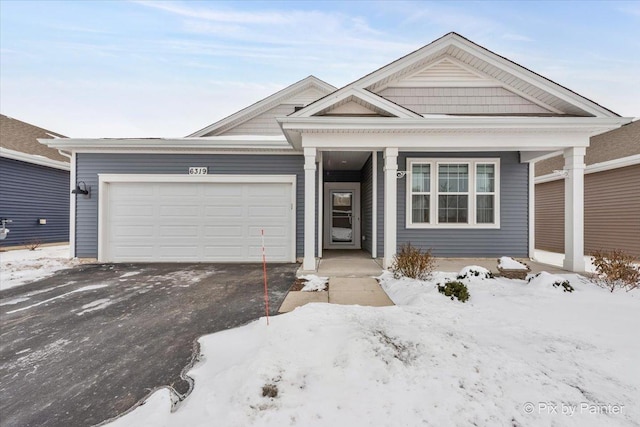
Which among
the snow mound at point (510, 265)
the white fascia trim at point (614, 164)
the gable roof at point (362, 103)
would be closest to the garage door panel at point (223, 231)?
the gable roof at point (362, 103)

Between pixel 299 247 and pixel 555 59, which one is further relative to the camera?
pixel 555 59

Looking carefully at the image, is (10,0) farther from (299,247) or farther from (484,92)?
(484,92)

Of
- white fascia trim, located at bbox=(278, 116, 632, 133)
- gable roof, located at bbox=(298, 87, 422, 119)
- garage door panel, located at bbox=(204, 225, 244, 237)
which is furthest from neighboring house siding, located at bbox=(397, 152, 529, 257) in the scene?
garage door panel, located at bbox=(204, 225, 244, 237)

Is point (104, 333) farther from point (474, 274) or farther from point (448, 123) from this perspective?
point (448, 123)

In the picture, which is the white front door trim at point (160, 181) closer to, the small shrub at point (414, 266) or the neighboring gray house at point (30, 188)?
the small shrub at point (414, 266)

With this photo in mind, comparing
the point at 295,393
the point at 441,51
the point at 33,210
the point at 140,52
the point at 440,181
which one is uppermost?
the point at 140,52

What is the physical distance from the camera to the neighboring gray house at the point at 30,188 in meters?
9.54

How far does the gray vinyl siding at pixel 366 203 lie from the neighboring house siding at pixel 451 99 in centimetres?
196

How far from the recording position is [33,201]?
1033cm

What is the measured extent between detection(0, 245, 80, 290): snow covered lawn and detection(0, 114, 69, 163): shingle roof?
4.09 meters

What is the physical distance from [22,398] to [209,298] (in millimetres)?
2448

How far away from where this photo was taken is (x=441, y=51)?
7.07 meters

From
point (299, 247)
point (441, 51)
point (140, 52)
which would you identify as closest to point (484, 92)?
point (441, 51)

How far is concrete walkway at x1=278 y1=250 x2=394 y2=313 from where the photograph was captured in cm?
411
